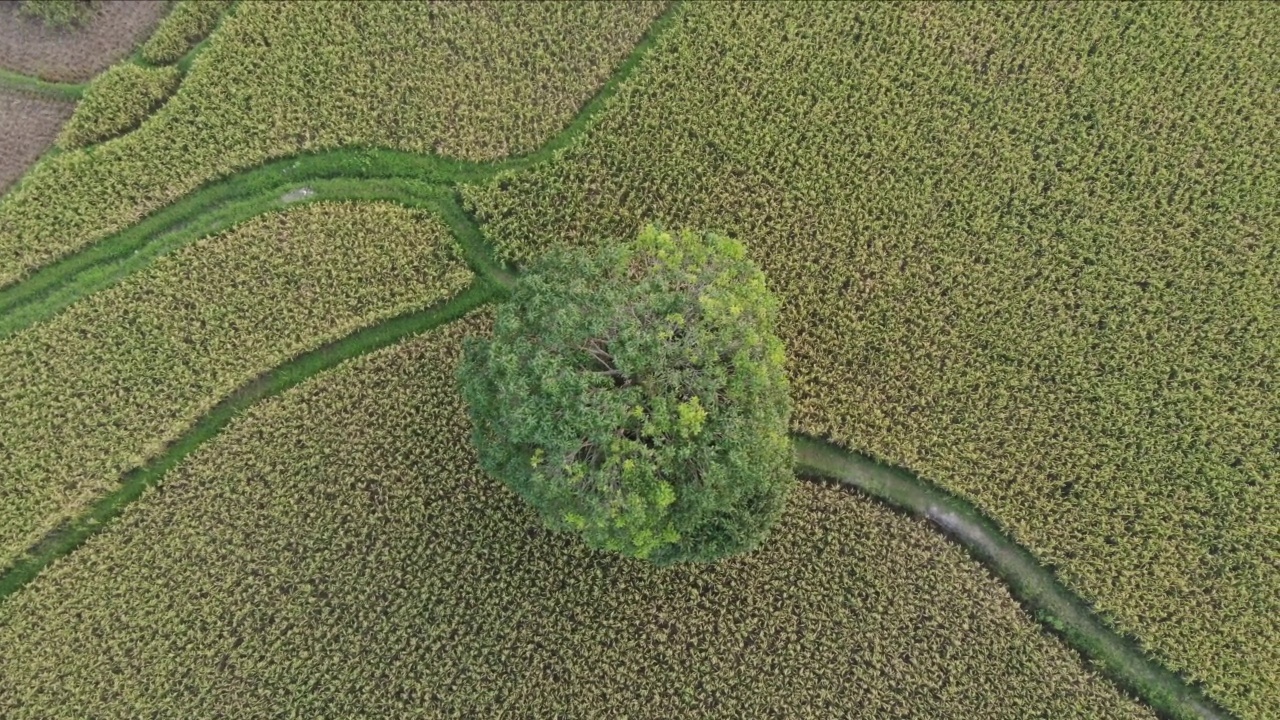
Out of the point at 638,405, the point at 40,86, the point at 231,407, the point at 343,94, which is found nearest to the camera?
the point at 638,405

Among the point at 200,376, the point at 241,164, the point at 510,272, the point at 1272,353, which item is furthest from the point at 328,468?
the point at 1272,353

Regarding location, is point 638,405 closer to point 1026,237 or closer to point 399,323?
point 399,323

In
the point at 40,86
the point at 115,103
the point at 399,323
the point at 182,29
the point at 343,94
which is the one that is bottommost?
the point at 399,323

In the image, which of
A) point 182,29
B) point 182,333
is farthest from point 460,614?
point 182,29

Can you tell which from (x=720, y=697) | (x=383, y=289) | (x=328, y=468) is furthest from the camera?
(x=383, y=289)

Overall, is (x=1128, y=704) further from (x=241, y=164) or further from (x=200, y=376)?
(x=241, y=164)

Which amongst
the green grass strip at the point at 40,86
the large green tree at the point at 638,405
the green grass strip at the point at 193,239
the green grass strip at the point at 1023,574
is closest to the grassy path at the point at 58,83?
the green grass strip at the point at 40,86

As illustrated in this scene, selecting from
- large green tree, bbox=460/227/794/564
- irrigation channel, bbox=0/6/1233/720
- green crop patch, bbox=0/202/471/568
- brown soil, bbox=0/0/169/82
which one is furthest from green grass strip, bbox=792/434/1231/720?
brown soil, bbox=0/0/169/82

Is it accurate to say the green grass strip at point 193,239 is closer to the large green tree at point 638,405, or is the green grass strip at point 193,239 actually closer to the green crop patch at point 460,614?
the green crop patch at point 460,614
